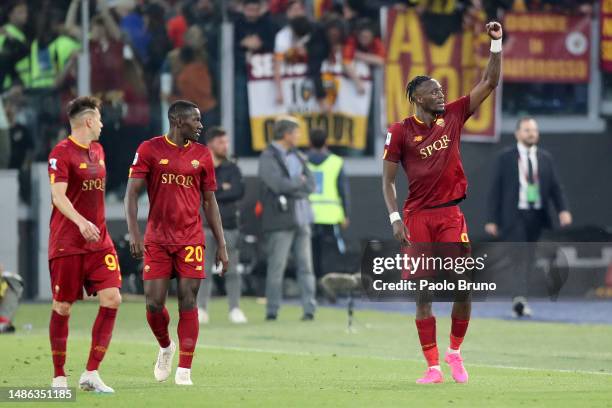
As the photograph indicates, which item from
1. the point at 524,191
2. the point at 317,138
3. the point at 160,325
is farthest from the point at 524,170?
the point at 160,325

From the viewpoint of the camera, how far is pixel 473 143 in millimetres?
25297

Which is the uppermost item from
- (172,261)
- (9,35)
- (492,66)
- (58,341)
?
(9,35)

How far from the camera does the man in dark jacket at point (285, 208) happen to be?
63.1 feet

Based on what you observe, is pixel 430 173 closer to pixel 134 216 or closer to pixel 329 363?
pixel 134 216

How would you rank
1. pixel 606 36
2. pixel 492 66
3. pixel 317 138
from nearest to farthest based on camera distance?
pixel 492 66
pixel 317 138
pixel 606 36

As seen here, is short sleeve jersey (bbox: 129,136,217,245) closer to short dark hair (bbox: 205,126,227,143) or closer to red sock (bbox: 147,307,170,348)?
red sock (bbox: 147,307,170,348)

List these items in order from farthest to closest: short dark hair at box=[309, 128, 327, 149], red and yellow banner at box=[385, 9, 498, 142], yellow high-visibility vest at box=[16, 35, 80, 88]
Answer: red and yellow banner at box=[385, 9, 498, 142] < yellow high-visibility vest at box=[16, 35, 80, 88] < short dark hair at box=[309, 128, 327, 149]

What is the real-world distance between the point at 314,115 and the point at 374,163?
4.12ft

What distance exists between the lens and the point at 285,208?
63.0 ft

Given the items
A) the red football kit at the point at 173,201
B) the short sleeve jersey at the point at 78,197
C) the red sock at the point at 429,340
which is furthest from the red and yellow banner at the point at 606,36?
the short sleeve jersey at the point at 78,197

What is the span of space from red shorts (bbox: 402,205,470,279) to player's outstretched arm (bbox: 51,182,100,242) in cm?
240

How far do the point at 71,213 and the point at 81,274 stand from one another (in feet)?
1.81

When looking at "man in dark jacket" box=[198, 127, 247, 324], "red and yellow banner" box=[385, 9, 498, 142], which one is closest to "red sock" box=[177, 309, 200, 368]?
"man in dark jacket" box=[198, 127, 247, 324]

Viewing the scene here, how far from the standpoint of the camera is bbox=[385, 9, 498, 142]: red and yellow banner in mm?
24750
